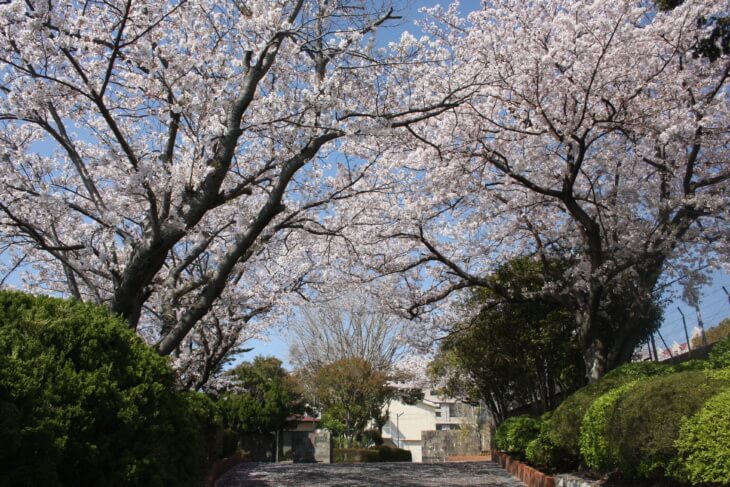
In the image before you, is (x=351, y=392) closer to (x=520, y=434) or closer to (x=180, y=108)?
(x=520, y=434)

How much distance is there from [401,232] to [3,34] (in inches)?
285

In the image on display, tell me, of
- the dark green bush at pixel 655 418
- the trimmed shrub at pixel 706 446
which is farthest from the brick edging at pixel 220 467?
the trimmed shrub at pixel 706 446

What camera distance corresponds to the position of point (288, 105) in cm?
690

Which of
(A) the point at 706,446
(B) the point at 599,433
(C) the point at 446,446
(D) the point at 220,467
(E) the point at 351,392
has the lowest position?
(D) the point at 220,467

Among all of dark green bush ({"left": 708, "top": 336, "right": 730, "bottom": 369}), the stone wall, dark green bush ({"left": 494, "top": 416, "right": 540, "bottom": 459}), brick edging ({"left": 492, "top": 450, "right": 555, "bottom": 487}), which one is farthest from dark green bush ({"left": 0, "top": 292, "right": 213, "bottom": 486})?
the stone wall

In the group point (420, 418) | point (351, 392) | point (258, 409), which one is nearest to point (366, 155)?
point (258, 409)

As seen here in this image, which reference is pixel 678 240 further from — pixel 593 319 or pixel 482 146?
pixel 482 146

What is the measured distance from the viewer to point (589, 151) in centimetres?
1091

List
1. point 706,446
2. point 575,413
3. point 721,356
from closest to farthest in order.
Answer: point 706,446, point 575,413, point 721,356

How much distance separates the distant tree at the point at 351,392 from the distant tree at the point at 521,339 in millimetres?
8637

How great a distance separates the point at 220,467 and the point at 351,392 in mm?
13479

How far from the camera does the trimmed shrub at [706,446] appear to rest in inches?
150

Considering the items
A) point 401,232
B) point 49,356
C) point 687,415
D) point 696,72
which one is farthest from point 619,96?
point 49,356

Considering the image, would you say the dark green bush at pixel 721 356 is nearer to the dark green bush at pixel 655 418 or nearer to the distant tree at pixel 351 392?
the dark green bush at pixel 655 418
